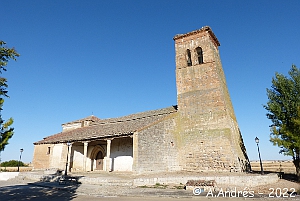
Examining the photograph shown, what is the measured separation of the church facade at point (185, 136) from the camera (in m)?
16.3

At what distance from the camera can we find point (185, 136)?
18547 millimetres

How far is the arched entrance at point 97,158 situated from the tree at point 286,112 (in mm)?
16564

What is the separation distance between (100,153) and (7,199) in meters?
14.1

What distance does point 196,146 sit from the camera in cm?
1764

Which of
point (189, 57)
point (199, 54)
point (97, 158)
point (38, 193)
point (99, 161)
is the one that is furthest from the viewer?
point (97, 158)

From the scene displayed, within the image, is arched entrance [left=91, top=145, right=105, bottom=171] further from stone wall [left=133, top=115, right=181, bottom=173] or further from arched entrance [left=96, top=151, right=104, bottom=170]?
stone wall [left=133, top=115, right=181, bottom=173]

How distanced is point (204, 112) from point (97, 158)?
12.9m

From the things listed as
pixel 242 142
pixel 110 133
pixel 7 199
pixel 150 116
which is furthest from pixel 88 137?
pixel 242 142

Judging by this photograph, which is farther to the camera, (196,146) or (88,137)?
(88,137)

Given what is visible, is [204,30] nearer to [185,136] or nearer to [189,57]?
[189,57]

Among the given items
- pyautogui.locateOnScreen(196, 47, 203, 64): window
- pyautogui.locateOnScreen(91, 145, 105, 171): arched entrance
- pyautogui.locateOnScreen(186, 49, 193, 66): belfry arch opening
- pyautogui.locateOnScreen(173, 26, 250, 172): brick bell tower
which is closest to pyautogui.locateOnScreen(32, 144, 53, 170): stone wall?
pyautogui.locateOnScreen(91, 145, 105, 171): arched entrance

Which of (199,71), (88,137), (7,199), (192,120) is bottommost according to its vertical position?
(7,199)

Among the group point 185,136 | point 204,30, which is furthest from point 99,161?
point 204,30

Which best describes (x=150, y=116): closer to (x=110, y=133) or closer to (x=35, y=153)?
(x=110, y=133)
